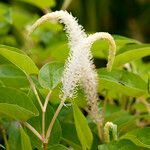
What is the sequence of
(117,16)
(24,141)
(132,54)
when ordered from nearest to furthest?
(24,141)
(132,54)
(117,16)

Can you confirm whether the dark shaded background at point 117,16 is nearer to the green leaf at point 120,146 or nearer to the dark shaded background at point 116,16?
the dark shaded background at point 116,16

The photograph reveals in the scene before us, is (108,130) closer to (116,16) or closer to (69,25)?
(69,25)

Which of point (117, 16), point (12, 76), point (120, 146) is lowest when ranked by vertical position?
point (120, 146)

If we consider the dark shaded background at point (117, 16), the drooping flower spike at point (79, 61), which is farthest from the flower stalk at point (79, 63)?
the dark shaded background at point (117, 16)

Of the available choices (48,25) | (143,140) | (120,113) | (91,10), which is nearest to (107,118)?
(120,113)

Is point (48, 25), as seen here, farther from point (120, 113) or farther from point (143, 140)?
point (143, 140)

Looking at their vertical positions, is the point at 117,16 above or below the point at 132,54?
above

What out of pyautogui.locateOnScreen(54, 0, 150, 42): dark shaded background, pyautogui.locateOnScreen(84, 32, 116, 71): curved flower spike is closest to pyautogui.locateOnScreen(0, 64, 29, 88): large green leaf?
pyautogui.locateOnScreen(84, 32, 116, 71): curved flower spike

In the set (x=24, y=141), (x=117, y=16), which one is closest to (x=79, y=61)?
(x=24, y=141)
